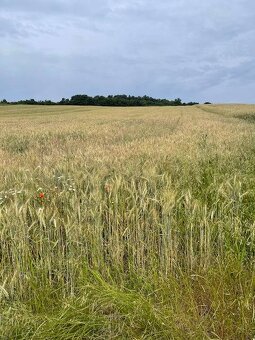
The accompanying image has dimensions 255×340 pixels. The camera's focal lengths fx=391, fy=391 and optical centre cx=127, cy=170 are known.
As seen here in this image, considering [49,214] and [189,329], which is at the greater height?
[49,214]

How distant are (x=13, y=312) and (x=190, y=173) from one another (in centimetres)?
343

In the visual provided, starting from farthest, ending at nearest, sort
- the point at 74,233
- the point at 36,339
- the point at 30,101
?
the point at 30,101
the point at 74,233
the point at 36,339

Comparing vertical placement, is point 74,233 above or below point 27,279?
above

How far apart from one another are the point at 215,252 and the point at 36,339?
1.66 meters

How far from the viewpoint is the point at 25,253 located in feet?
9.73

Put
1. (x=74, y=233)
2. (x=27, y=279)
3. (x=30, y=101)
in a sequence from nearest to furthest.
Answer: (x=27, y=279)
(x=74, y=233)
(x=30, y=101)

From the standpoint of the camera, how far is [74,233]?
10.3ft

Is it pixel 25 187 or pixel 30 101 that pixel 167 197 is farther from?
pixel 30 101

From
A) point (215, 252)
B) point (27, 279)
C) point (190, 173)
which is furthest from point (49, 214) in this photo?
point (190, 173)

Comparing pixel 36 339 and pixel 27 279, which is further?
pixel 27 279

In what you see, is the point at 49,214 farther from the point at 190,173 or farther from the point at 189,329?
the point at 190,173

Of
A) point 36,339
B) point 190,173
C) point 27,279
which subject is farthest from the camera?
point 190,173

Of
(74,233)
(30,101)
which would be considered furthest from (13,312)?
(30,101)

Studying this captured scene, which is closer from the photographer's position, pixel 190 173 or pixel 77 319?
pixel 77 319
